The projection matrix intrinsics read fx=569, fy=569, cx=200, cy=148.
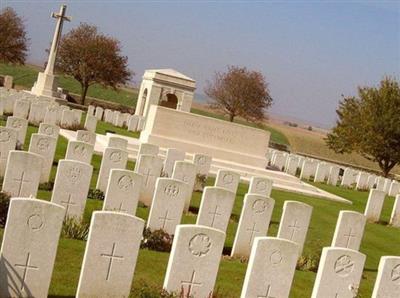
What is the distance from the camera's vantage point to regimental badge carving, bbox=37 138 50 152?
11.2m

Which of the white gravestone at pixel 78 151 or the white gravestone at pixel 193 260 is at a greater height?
the white gravestone at pixel 78 151

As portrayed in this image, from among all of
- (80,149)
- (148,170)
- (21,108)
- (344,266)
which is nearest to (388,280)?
(344,266)

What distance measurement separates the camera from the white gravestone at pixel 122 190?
8617mm

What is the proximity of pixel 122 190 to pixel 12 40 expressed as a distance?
4580 centimetres

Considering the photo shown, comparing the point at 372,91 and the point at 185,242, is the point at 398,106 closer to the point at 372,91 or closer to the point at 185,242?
the point at 372,91

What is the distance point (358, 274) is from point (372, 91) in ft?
88.9

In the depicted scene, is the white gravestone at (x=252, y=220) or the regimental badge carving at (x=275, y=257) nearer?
the regimental badge carving at (x=275, y=257)

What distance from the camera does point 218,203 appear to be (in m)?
8.96

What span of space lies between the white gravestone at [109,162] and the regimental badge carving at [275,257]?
5718mm

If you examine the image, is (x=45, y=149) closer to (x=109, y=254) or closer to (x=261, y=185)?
(x=261, y=185)

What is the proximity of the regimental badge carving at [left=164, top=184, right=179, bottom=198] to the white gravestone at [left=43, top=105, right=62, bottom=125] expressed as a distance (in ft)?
47.3

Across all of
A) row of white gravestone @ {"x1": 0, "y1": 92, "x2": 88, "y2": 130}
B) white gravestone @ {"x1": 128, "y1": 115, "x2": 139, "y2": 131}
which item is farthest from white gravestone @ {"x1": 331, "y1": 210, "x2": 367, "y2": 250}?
white gravestone @ {"x1": 128, "y1": 115, "x2": 139, "y2": 131}

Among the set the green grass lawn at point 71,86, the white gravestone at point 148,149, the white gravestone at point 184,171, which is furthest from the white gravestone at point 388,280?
the green grass lawn at point 71,86

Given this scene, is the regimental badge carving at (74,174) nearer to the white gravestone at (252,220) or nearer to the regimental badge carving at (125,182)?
the regimental badge carving at (125,182)
